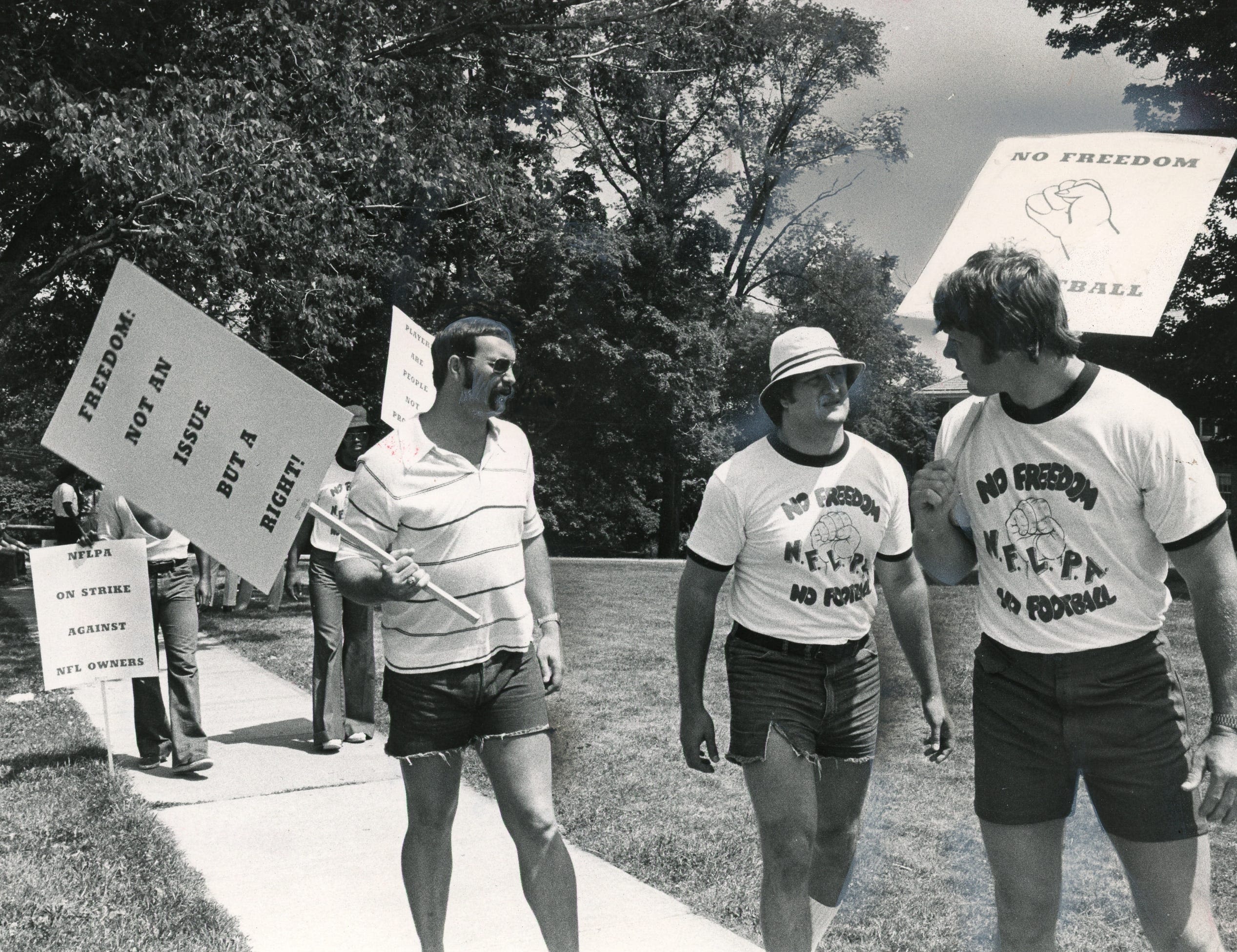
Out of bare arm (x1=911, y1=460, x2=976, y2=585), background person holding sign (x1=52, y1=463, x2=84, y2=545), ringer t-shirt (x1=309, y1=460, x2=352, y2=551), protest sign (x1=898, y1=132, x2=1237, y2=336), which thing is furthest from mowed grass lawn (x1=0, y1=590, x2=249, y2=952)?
background person holding sign (x1=52, y1=463, x2=84, y2=545)

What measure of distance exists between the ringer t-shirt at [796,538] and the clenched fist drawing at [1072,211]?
0.84 meters

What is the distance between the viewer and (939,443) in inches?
116

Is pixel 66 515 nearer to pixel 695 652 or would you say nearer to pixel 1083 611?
pixel 695 652

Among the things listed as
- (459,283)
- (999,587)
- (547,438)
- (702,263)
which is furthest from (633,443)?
(999,587)

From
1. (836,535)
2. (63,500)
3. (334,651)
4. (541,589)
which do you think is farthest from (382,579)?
(63,500)

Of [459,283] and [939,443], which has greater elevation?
[459,283]

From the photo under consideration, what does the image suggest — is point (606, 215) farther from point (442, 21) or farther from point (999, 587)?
point (999, 587)

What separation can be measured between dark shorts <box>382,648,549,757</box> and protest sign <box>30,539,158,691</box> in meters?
3.28

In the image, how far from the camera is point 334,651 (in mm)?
6461

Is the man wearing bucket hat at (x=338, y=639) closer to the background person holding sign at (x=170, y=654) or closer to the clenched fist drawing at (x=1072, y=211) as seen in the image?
the background person holding sign at (x=170, y=654)

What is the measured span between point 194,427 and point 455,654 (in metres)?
1.00

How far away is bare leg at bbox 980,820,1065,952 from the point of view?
2.60 metres

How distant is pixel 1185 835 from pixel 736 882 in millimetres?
2088

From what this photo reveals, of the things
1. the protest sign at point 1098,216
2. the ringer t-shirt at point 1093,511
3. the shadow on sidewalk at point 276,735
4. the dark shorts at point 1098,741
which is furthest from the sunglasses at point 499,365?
the shadow on sidewalk at point 276,735
